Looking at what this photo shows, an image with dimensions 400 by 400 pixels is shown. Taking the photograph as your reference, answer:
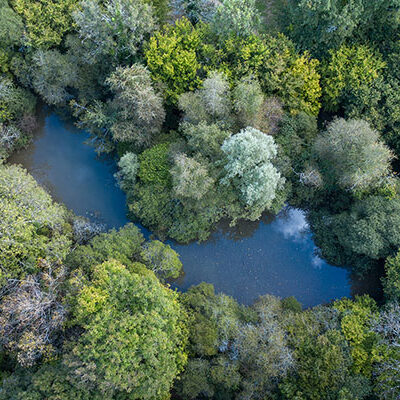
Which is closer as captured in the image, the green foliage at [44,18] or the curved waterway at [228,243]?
the green foliage at [44,18]

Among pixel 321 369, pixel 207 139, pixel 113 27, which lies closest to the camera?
pixel 321 369

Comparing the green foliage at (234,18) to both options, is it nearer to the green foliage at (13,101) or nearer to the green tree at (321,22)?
the green tree at (321,22)

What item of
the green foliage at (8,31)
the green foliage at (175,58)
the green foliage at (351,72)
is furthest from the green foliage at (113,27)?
the green foliage at (351,72)

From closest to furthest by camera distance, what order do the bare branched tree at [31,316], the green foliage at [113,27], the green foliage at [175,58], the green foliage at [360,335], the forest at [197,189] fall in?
the bare branched tree at [31,316] < the forest at [197,189] < the green foliage at [360,335] < the green foliage at [113,27] < the green foliage at [175,58]

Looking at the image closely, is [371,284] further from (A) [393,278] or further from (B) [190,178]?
(B) [190,178]

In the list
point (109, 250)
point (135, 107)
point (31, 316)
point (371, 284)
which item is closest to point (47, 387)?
point (31, 316)

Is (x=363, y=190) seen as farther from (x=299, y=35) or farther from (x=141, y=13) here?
(x=141, y=13)

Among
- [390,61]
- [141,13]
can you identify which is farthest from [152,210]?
[390,61]

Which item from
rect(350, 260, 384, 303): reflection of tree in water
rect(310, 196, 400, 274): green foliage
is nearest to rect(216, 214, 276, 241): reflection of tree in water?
rect(310, 196, 400, 274): green foliage
